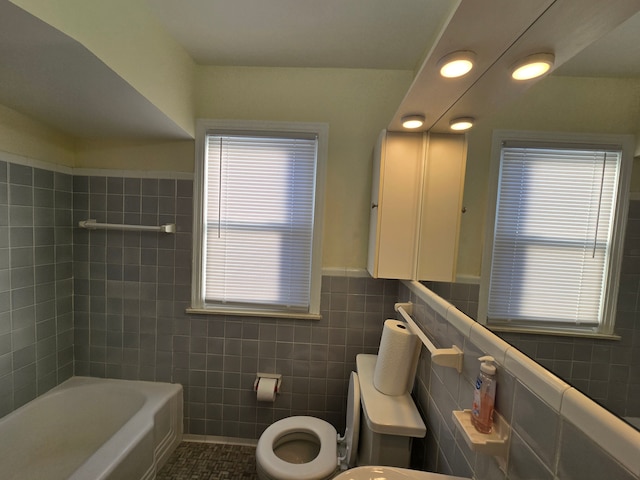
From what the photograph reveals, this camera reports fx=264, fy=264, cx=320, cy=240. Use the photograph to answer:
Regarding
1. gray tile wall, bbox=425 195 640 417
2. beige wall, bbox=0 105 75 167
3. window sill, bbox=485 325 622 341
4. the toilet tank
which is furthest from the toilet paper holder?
beige wall, bbox=0 105 75 167

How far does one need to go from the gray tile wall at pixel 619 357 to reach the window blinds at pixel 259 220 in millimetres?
1397

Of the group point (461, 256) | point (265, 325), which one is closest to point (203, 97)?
point (265, 325)

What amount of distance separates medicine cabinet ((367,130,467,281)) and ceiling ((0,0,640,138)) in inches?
7.2

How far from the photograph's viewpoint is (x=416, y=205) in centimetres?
142

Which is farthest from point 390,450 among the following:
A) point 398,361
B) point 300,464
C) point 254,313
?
point 254,313

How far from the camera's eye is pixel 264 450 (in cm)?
135

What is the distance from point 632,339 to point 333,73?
185 cm

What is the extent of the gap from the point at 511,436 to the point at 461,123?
1.17 m

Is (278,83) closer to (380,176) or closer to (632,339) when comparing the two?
(380,176)

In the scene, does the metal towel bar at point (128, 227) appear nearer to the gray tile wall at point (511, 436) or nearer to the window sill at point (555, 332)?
the gray tile wall at point (511, 436)

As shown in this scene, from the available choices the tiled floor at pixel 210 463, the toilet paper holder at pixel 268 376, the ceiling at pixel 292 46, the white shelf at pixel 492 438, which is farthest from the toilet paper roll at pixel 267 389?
the ceiling at pixel 292 46

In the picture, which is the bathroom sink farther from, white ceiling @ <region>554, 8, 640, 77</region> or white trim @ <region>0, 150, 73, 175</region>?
white trim @ <region>0, 150, 73, 175</region>

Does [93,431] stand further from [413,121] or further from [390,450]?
[413,121]

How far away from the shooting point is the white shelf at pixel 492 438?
69 centimetres
